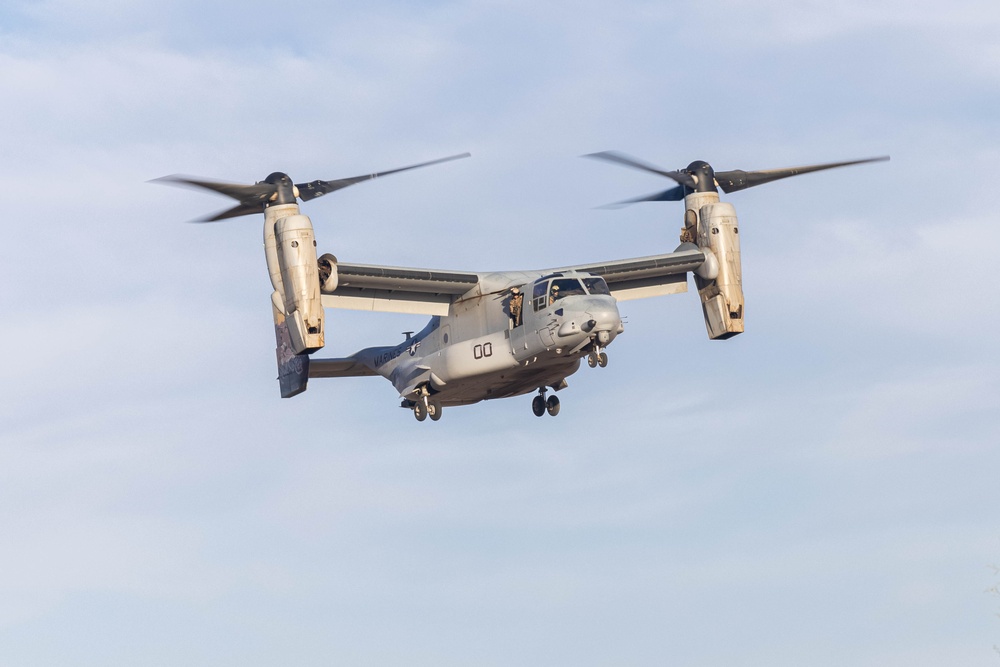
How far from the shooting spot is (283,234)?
37781mm

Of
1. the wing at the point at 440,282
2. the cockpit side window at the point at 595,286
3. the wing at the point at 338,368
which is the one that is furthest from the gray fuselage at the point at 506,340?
the wing at the point at 338,368

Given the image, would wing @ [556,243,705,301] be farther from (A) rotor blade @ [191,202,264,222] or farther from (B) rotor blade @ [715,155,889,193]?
(A) rotor blade @ [191,202,264,222]

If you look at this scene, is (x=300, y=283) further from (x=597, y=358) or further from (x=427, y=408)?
Answer: (x=597, y=358)

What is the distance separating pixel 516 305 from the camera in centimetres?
3906

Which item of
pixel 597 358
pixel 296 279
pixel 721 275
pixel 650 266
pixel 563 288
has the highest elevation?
pixel 650 266

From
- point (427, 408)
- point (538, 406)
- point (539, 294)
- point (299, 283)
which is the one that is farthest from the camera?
point (538, 406)

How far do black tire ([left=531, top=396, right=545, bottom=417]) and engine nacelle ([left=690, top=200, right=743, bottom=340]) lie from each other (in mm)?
4908

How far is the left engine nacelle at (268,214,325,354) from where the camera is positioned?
37281 mm

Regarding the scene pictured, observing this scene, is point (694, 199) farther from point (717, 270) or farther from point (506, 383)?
point (506, 383)

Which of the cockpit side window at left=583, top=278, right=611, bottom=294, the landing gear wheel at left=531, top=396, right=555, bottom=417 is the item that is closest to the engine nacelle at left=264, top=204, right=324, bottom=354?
the cockpit side window at left=583, top=278, right=611, bottom=294

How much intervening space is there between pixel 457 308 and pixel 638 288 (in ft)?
19.4

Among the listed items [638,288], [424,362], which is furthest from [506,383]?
[638,288]

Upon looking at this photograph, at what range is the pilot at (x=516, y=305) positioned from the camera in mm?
38875

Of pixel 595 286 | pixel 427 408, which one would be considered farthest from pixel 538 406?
pixel 595 286
